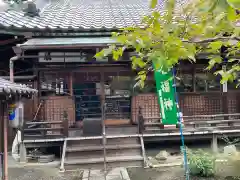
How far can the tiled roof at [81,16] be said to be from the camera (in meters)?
9.32

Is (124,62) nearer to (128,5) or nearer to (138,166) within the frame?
(138,166)

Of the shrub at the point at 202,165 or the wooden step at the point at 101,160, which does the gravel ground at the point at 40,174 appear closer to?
the wooden step at the point at 101,160

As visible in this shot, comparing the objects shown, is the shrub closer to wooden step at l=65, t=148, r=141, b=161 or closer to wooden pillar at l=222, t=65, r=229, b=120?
wooden step at l=65, t=148, r=141, b=161

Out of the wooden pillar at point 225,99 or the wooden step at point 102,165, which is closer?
the wooden step at point 102,165

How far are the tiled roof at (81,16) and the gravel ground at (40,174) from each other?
196 inches

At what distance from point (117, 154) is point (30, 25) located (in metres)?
5.93

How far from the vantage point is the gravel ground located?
720cm

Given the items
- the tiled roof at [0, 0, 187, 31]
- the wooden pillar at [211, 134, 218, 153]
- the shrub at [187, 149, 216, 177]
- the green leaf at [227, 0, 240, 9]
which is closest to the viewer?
the green leaf at [227, 0, 240, 9]

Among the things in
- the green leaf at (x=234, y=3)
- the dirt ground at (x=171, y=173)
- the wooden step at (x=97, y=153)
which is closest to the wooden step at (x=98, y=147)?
the wooden step at (x=97, y=153)

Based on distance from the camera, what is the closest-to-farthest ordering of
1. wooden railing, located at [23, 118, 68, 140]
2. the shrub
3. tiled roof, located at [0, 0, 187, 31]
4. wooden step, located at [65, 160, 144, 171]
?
the shrub < wooden step, located at [65, 160, 144, 171] < wooden railing, located at [23, 118, 68, 140] < tiled roof, located at [0, 0, 187, 31]

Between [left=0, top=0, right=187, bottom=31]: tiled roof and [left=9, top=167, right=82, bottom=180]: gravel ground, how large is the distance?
16.3ft

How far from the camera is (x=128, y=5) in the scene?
48.1ft

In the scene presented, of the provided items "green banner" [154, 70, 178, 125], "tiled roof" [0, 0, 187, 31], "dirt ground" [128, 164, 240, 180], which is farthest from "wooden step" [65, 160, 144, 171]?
"tiled roof" [0, 0, 187, 31]

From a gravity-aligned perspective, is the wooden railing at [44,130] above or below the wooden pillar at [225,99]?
below
